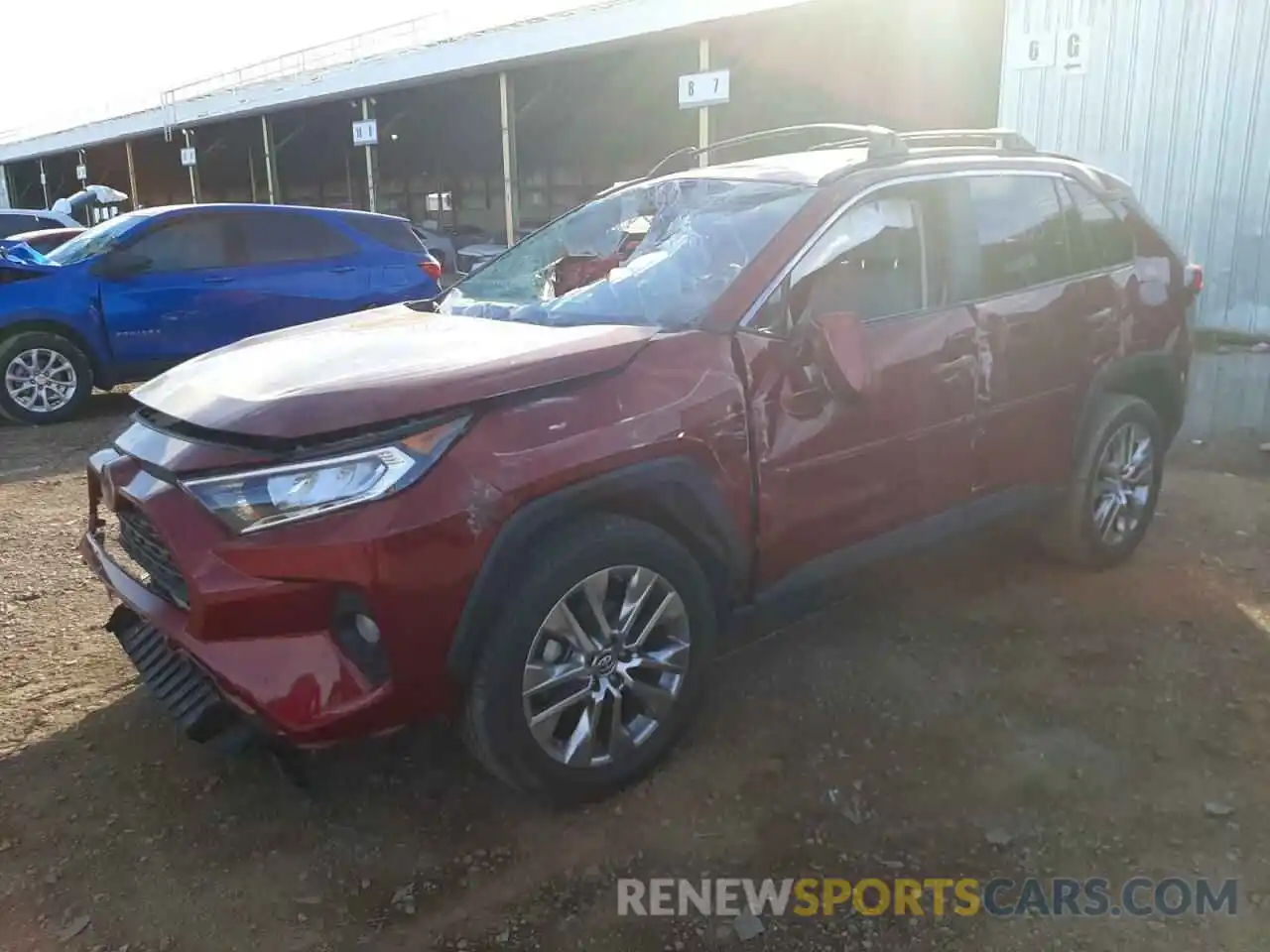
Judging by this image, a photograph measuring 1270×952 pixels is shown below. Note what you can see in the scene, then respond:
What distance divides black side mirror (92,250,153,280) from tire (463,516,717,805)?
6.51m

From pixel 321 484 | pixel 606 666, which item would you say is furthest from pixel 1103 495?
pixel 321 484

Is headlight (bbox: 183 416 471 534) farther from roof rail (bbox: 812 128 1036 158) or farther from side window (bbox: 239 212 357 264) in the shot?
side window (bbox: 239 212 357 264)

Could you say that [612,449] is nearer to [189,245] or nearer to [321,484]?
[321,484]

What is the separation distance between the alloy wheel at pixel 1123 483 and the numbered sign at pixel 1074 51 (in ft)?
23.6

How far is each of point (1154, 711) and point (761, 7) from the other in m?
12.1

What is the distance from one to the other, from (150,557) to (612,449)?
4.29 ft

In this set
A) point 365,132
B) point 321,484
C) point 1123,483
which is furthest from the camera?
point 365,132

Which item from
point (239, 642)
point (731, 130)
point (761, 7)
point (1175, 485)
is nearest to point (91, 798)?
point (239, 642)

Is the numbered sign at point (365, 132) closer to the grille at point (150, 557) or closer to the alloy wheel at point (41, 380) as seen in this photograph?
the alloy wheel at point (41, 380)

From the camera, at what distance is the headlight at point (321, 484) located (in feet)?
8.07

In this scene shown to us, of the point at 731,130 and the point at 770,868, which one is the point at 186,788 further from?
the point at 731,130

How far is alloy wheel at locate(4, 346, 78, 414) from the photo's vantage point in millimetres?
7777

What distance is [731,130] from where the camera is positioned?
65.8 ft

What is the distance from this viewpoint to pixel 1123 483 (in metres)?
4.48
